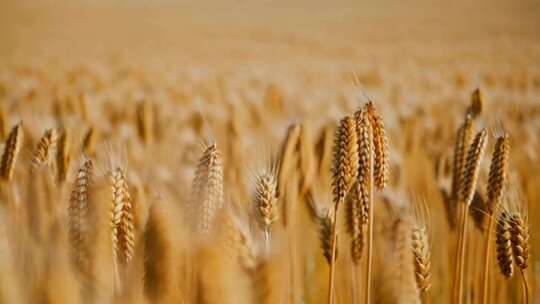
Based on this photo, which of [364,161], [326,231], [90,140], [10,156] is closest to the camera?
[364,161]

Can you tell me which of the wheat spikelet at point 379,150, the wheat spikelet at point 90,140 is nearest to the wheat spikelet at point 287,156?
the wheat spikelet at point 379,150

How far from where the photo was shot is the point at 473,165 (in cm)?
72

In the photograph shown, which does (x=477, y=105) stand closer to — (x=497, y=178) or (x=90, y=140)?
(x=497, y=178)

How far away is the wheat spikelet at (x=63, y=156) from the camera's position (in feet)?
3.05

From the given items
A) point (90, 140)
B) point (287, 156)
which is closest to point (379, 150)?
point (287, 156)

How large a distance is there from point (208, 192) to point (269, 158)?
16 cm

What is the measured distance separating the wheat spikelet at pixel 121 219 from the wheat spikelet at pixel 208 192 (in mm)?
93

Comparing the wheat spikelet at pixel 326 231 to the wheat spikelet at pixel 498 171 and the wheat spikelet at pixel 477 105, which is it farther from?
the wheat spikelet at pixel 477 105

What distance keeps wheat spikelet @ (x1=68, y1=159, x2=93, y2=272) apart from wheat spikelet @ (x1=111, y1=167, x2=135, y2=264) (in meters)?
0.04

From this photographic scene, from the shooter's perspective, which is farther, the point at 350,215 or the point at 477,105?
the point at 477,105

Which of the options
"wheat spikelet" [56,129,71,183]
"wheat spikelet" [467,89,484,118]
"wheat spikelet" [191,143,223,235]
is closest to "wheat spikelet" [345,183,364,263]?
"wheat spikelet" [191,143,223,235]

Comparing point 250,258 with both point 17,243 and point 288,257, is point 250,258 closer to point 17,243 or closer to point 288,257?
point 288,257

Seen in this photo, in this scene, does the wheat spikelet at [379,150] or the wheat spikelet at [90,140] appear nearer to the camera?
the wheat spikelet at [379,150]

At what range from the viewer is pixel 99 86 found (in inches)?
90.1
